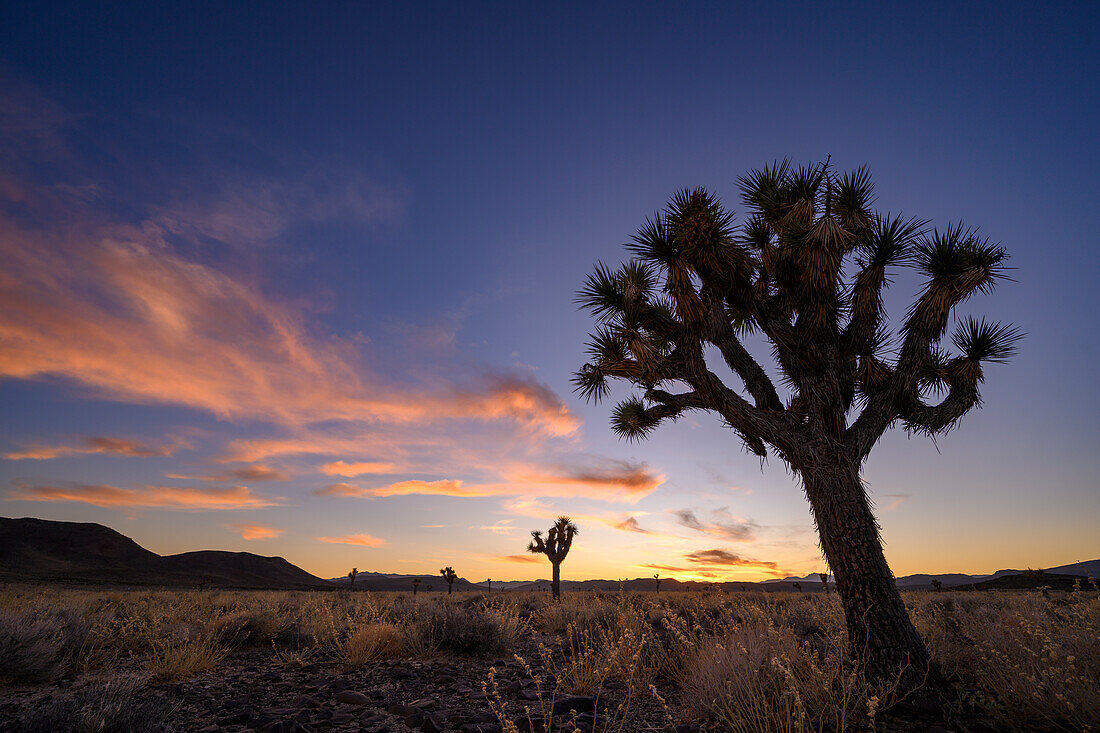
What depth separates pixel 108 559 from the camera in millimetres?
82500

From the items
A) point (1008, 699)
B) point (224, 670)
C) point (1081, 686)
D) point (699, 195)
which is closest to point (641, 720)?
point (1008, 699)

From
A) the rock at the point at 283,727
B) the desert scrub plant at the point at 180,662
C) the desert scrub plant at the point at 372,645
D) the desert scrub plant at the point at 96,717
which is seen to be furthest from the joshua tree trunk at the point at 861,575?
the desert scrub plant at the point at 180,662

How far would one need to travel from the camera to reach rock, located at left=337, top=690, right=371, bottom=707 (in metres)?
5.30

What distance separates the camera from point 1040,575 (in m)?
35.6

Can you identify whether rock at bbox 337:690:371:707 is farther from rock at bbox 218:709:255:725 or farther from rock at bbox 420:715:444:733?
rock at bbox 420:715:444:733

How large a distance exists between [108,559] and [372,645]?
107499 millimetres

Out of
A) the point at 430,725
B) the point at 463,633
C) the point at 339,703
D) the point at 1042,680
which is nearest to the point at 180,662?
the point at 339,703

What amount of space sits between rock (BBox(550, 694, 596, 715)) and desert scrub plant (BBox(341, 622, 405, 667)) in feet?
11.8

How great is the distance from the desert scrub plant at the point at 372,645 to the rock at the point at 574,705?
3.61 metres

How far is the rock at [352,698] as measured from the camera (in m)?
5.30

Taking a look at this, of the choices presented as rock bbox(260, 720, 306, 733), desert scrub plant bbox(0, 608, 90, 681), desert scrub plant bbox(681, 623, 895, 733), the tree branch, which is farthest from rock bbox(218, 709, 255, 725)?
the tree branch

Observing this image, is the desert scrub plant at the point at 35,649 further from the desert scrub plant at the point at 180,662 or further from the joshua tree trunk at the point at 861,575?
the joshua tree trunk at the point at 861,575

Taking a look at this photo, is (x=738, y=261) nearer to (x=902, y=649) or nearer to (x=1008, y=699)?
(x=902, y=649)

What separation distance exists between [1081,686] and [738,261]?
5.71m
